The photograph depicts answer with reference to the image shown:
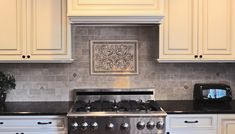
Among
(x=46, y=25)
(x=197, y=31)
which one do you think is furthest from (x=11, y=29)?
(x=197, y=31)

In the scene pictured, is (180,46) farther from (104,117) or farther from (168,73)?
(104,117)

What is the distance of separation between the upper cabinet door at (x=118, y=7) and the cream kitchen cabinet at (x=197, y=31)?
182mm

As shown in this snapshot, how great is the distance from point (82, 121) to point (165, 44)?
3.57ft

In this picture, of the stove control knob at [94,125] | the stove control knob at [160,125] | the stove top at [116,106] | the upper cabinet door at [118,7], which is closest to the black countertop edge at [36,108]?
the stove top at [116,106]

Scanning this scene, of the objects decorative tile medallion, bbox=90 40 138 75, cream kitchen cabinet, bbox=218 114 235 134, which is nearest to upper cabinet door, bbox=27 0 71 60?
decorative tile medallion, bbox=90 40 138 75

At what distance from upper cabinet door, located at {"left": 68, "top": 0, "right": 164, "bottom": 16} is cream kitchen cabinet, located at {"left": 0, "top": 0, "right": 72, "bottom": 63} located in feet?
0.61

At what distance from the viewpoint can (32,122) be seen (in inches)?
108

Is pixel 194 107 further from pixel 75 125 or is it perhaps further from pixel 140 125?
pixel 75 125

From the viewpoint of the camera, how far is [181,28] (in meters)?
3.04

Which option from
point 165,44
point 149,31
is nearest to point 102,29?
point 149,31

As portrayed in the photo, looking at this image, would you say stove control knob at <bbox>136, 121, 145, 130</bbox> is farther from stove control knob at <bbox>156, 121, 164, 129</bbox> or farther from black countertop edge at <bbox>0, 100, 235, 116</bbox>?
black countertop edge at <bbox>0, 100, 235, 116</bbox>

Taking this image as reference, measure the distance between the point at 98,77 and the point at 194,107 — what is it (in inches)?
40.6

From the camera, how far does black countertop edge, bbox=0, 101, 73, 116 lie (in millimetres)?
2740

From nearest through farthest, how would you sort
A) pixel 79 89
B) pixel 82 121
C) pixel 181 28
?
pixel 82 121
pixel 181 28
pixel 79 89
